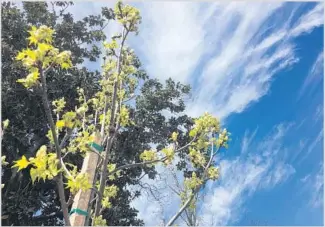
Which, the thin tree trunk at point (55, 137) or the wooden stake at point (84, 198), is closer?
the thin tree trunk at point (55, 137)

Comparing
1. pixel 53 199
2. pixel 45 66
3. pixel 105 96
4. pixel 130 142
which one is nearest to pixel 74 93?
pixel 130 142

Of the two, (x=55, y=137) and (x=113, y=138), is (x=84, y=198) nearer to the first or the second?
(x=113, y=138)

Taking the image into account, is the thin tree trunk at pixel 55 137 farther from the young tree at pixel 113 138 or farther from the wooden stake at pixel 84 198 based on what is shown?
the wooden stake at pixel 84 198

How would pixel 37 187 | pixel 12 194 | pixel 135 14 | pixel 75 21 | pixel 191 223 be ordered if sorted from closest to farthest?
1. pixel 135 14
2. pixel 191 223
3. pixel 12 194
4. pixel 37 187
5. pixel 75 21

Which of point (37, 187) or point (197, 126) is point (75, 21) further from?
point (197, 126)

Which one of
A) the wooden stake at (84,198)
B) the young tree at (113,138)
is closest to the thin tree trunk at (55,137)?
the young tree at (113,138)

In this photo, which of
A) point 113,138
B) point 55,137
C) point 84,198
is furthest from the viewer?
point 113,138

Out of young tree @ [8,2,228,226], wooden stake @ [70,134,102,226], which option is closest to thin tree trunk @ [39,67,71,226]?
young tree @ [8,2,228,226]

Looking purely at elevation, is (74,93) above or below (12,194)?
above

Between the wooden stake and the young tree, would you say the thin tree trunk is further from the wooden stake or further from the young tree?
the wooden stake

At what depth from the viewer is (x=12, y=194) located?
602 cm

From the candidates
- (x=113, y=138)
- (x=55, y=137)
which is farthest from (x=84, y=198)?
(x=55, y=137)

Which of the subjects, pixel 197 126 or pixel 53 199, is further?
pixel 53 199

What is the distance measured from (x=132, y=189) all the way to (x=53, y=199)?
4.29ft
